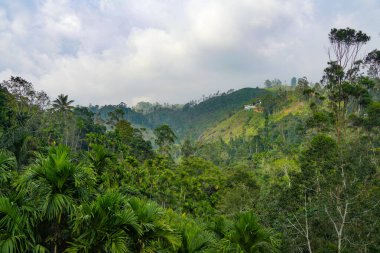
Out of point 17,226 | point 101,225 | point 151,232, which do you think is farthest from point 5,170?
point 151,232

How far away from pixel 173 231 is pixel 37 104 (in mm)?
54100

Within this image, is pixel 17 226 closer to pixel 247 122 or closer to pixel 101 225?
pixel 101 225

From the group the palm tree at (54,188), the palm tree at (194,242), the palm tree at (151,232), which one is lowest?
the palm tree at (194,242)

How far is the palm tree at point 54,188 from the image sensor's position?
7.85m

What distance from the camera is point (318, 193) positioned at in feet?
59.1

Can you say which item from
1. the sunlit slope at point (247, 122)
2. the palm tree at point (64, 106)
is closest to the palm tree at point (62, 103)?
the palm tree at point (64, 106)

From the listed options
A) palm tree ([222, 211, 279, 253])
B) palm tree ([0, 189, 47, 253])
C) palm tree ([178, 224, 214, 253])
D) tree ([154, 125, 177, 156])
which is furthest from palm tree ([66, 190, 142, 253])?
tree ([154, 125, 177, 156])

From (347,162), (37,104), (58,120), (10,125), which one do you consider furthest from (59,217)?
(58,120)

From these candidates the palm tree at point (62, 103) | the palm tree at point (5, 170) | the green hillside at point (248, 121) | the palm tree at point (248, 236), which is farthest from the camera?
the green hillside at point (248, 121)

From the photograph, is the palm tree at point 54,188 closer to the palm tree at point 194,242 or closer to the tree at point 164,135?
the palm tree at point 194,242

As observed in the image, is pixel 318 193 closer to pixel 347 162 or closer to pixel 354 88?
pixel 347 162

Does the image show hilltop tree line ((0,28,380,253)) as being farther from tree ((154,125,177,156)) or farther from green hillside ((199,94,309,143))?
green hillside ((199,94,309,143))

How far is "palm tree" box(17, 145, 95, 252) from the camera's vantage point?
7.85m

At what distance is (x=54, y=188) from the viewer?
8.03 m
